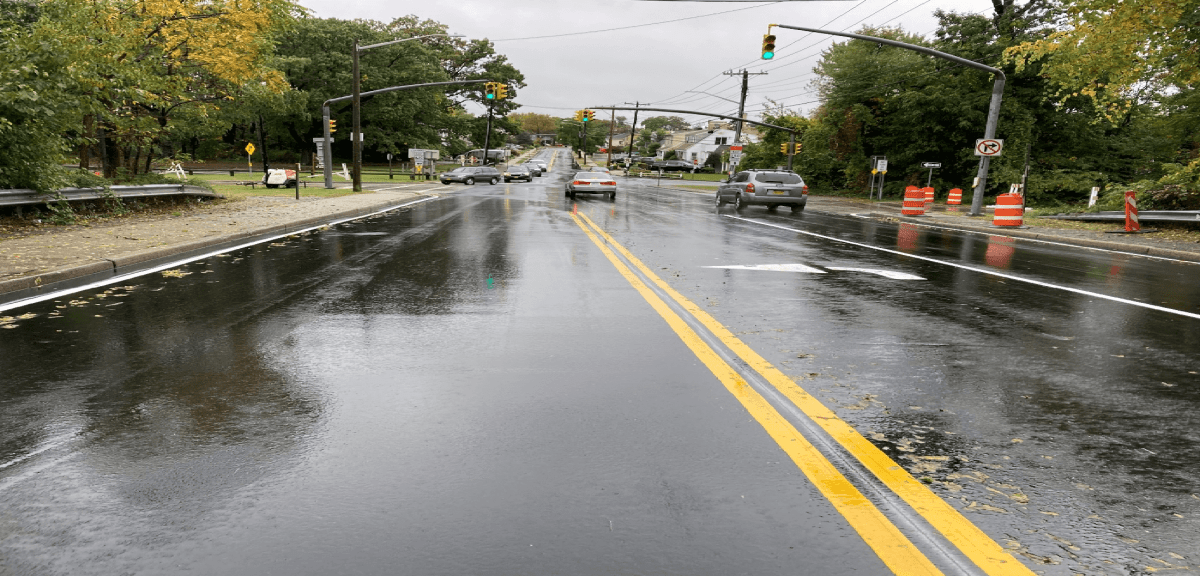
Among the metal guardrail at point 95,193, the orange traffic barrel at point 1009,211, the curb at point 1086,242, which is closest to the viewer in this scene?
the metal guardrail at point 95,193

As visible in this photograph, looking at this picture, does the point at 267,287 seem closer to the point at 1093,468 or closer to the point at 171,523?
the point at 171,523

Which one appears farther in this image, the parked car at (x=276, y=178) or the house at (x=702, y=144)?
the house at (x=702, y=144)

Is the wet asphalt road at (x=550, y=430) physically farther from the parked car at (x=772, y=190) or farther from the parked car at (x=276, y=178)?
the parked car at (x=276, y=178)

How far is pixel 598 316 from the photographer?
23.2 ft

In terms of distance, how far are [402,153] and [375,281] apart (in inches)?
2667

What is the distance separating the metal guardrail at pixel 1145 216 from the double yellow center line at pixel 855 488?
1860 cm

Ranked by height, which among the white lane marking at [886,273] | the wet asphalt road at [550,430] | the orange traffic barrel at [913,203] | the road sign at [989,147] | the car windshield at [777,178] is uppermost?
the road sign at [989,147]

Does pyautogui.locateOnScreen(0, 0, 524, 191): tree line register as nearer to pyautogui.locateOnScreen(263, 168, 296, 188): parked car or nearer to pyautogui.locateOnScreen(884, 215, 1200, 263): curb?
pyautogui.locateOnScreen(263, 168, 296, 188): parked car

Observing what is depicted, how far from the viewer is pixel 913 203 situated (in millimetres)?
27641

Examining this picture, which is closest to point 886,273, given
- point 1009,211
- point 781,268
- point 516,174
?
point 781,268

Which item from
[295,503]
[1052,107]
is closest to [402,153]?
[1052,107]

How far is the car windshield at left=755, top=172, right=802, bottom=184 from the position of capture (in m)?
27.2

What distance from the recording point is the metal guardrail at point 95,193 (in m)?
13.1

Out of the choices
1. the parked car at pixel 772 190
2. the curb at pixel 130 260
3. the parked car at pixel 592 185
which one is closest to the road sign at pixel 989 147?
the parked car at pixel 772 190
